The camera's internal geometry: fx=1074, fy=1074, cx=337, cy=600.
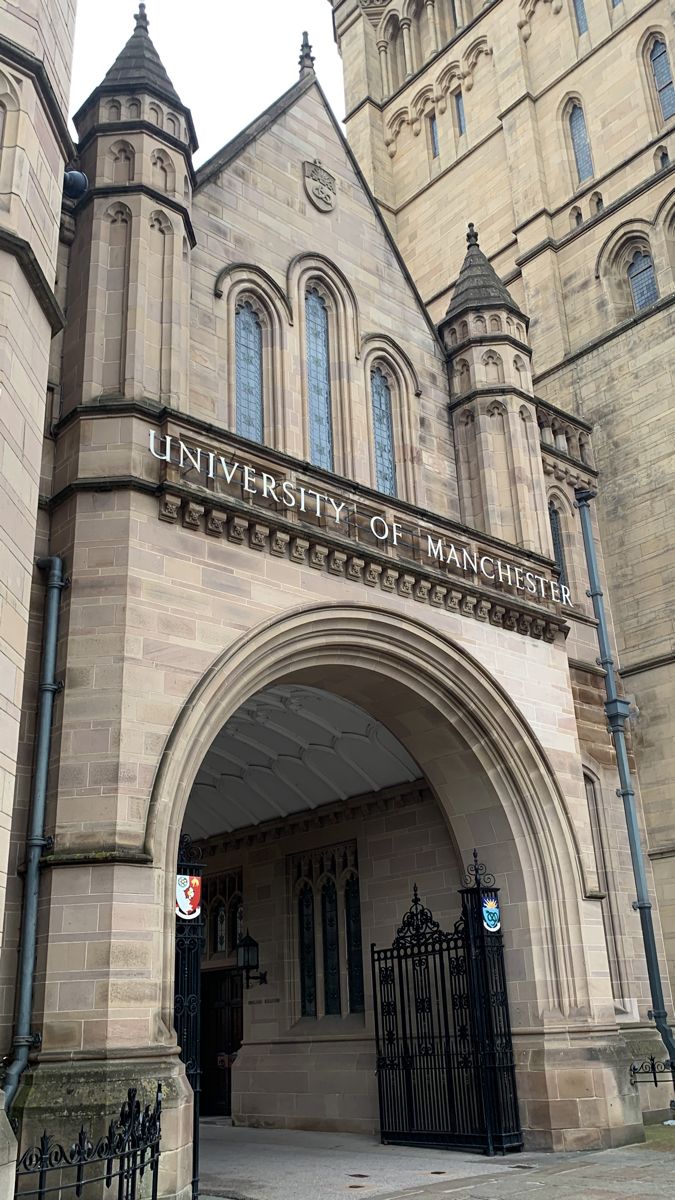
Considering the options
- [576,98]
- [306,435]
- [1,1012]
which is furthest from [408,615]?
[576,98]

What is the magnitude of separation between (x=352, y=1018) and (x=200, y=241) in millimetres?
11825

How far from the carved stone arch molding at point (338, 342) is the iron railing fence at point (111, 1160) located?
926 cm

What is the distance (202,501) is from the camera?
39.6 feet

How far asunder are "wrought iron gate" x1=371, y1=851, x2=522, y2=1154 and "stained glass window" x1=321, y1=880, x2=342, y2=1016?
1484 mm

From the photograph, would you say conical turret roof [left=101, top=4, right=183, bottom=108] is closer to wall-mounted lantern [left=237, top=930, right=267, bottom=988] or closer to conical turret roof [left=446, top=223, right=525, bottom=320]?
conical turret roof [left=446, top=223, right=525, bottom=320]

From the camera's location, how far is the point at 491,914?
14.1m

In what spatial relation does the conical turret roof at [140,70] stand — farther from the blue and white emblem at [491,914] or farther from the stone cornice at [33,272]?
the blue and white emblem at [491,914]

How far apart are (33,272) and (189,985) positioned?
7156 millimetres

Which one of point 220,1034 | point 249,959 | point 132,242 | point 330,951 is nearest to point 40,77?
point 132,242

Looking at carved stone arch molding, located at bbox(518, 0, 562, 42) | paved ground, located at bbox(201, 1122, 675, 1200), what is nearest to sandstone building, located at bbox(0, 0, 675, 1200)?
paved ground, located at bbox(201, 1122, 675, 1200)

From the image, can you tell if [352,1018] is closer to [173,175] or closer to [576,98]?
[173,175]

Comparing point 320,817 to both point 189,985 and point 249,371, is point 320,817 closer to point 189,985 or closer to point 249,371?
point 189,985

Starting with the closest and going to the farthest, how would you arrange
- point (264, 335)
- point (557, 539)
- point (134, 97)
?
point (134, 97)
point (264, 335)
point (557, 539)

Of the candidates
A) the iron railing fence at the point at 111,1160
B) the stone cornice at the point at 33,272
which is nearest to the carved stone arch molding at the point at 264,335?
the stone cornice at the point at 33,272
